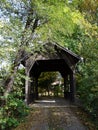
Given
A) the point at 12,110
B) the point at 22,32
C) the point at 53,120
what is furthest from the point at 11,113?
Result: the point at 22,32

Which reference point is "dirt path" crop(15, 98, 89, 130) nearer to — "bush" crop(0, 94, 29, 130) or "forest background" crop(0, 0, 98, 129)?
"bush" crop(0, 94, 29, 130)

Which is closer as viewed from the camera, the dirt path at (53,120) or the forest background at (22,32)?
the forest background at (22,32)

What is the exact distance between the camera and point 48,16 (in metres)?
12.3

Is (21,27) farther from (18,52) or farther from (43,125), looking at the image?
(43,125)

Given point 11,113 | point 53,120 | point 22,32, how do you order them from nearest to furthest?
point 22,32 → point 11,113 → point 53,120

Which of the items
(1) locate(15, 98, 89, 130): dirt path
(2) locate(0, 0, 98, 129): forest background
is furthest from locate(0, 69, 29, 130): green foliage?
(1) locate(15, 98, 89, 130): dirt path

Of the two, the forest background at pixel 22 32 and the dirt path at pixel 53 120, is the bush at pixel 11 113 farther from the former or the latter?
the dirt path at pixel 53 120

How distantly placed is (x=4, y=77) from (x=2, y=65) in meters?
0.90

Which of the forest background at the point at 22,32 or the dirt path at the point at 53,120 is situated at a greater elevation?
the forest background at the point at 22,32

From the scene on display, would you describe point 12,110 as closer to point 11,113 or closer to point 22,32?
point 11,113

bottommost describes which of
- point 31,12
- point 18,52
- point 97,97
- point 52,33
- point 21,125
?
point 21,125

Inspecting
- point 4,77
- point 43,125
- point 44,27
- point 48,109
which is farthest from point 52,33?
point 48,109

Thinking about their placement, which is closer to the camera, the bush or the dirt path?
the bush

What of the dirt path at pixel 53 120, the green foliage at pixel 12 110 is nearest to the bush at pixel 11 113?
the green foliage at pixel 12 110
